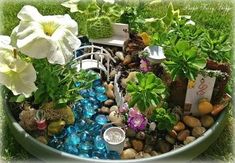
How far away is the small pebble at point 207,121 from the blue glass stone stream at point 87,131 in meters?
0.38

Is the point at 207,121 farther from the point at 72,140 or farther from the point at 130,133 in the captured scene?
the point at 72,140

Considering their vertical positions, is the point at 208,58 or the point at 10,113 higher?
the point at 208,58

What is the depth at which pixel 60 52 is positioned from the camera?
2084 millimetres

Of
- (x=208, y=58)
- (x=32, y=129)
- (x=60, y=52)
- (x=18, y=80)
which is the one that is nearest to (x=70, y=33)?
(x=60, y=52)

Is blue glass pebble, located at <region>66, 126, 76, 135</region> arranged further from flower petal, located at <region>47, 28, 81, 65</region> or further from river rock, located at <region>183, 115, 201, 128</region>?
river rock, located at <region>183, 115, 201, 128</region>

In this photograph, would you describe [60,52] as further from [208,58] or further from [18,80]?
[208,58]

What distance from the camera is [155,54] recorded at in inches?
89.7

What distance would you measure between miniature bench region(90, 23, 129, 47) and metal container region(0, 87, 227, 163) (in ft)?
1.79

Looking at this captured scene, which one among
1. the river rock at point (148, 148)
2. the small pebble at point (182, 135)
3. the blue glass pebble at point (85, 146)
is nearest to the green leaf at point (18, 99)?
the blue glass pebble at point (85, 146)

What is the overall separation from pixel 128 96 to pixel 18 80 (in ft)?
1.46

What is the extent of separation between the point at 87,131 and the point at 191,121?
420mm

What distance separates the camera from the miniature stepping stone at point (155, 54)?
2.26 meters

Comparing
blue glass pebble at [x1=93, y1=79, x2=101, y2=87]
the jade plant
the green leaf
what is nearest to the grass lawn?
the jade plant

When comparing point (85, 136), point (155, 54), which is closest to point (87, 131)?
point (85, 136)
